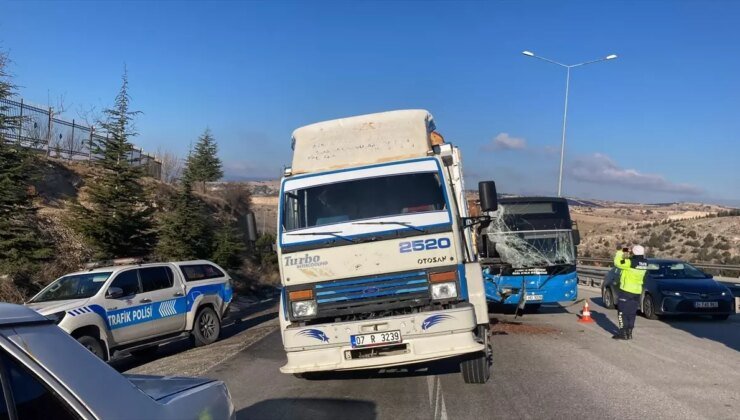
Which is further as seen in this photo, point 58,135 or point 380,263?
point 58,135

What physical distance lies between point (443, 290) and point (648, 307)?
1024cm

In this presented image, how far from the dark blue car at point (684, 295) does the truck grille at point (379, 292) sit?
8.32 meters

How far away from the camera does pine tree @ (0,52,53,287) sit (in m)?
13.5

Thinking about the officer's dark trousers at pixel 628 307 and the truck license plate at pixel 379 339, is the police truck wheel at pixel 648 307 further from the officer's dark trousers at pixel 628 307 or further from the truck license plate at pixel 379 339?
the truck license plate at pixel 379 339

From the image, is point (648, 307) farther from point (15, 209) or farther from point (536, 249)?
point (15, 209)

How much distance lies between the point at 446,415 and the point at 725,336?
833cm

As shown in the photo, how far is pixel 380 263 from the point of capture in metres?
7.02

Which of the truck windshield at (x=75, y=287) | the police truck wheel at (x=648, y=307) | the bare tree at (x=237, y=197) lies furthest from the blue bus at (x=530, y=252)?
the bare tree at (x=237, y=197)

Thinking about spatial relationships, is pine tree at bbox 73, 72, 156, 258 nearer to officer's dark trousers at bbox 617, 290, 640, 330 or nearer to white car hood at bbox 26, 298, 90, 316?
white car hood at bbox 26, 298, 90, 316

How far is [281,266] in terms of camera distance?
23.9 ft

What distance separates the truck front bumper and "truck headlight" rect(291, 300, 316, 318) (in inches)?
8.0

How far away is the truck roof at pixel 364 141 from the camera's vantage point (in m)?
8.02

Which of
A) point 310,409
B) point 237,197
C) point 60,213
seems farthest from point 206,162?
point 310,409

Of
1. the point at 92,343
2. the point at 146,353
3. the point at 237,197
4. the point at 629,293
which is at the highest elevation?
the point at 237,197
